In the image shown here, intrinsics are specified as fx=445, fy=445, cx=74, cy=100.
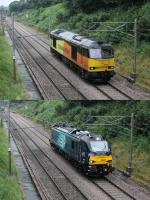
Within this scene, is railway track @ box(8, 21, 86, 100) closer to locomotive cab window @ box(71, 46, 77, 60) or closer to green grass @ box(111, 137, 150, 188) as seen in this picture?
locomotive cab window @ box(71, 46, 77, 60)

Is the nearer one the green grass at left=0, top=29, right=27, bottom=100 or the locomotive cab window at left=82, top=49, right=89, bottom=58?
the green grass at left=0, top=29, right=27, bottom=100

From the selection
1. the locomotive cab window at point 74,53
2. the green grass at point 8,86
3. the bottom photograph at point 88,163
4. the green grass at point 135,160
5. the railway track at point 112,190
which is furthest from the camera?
the locomotive cab window at point 74,53

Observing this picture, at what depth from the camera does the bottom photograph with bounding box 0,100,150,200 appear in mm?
24625

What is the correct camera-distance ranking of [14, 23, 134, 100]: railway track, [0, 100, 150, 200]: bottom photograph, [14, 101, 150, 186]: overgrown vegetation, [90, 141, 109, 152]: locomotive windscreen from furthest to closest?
[14, 101, 150, 186]: overgrown vegetation
[90, 141, 109, 152]: locomotive windscreen
[14, 23, 134, 100]: railway track
[0, 100, 150, 200]: bottom photograph

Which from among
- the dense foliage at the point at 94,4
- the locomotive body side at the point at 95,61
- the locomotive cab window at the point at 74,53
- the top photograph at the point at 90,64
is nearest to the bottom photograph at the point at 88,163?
the top photograph at the point at 90,64

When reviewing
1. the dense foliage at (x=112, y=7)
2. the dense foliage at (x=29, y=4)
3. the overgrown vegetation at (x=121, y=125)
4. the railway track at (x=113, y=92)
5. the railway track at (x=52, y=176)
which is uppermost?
the dense foliage at (x=29, y=4)

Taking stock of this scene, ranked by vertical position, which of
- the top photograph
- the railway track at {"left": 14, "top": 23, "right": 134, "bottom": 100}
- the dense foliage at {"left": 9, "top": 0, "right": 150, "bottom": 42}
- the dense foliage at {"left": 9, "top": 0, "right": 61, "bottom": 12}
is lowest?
the railway track at {"left": 14, "top": 23, "right": 134, "bottom": 100}

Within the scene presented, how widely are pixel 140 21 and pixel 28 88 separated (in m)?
10.1

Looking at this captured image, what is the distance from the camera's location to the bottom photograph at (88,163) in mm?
24625

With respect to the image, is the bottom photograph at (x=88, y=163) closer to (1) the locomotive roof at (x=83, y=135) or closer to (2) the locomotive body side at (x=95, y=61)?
(1) the locomotive roof at (x=83, y=135)

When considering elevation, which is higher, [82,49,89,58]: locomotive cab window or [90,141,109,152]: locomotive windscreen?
[82,49,89,58]: locomotive cab window

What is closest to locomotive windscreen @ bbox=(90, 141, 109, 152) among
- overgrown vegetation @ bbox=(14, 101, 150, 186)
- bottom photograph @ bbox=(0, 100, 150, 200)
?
bottom photograph @ bbox=(0, 100, 150, 200)

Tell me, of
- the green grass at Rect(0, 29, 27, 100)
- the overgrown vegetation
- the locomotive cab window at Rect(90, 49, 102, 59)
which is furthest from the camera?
the overgrown vegetation

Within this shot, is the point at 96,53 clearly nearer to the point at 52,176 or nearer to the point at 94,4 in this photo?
the point at 52,176
